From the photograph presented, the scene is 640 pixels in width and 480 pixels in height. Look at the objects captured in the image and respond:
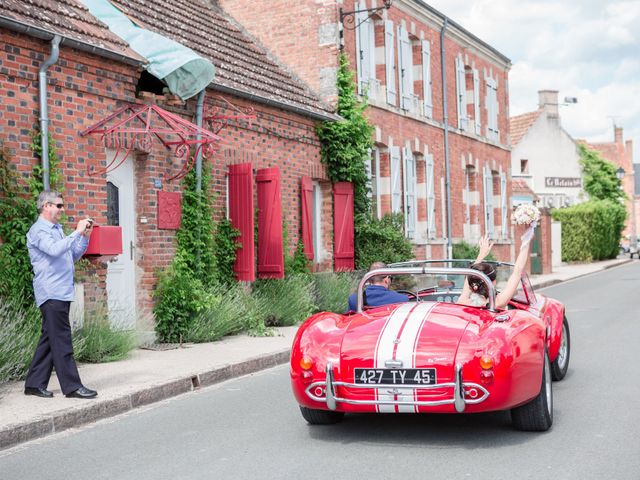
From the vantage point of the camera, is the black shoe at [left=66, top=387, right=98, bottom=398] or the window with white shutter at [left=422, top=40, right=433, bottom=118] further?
the window with white shutter at [left=422, top=40, right=433, bottom=118]

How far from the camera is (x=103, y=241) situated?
326 inches

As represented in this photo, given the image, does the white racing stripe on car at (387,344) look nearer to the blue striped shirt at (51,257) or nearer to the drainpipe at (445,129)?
the blue striped shirt at (51,257)

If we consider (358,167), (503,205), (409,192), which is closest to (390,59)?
(409,192)

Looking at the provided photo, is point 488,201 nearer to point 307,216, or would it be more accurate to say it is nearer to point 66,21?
point 307,216

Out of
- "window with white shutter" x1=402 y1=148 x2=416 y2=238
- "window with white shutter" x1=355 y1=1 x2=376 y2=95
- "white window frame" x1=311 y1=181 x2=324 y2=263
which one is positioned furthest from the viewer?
"window with white shutter" x1=402 y1=148 x2=416 y2=238

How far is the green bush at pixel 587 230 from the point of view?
131 feet

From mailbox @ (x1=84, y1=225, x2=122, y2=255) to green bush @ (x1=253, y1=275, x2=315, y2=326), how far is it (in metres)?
4.60

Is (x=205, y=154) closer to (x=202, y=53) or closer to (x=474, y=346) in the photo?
(x=202, y=53)

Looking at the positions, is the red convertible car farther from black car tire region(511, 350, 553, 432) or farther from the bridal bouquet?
the bridal bouquet

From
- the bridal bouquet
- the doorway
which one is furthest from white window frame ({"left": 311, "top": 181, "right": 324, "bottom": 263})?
the bridal bouquet

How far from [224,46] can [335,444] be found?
11.3m

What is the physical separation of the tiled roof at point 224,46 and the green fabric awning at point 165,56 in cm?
50

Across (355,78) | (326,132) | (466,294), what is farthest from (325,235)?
(466,294)

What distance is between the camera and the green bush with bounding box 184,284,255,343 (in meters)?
11.3
